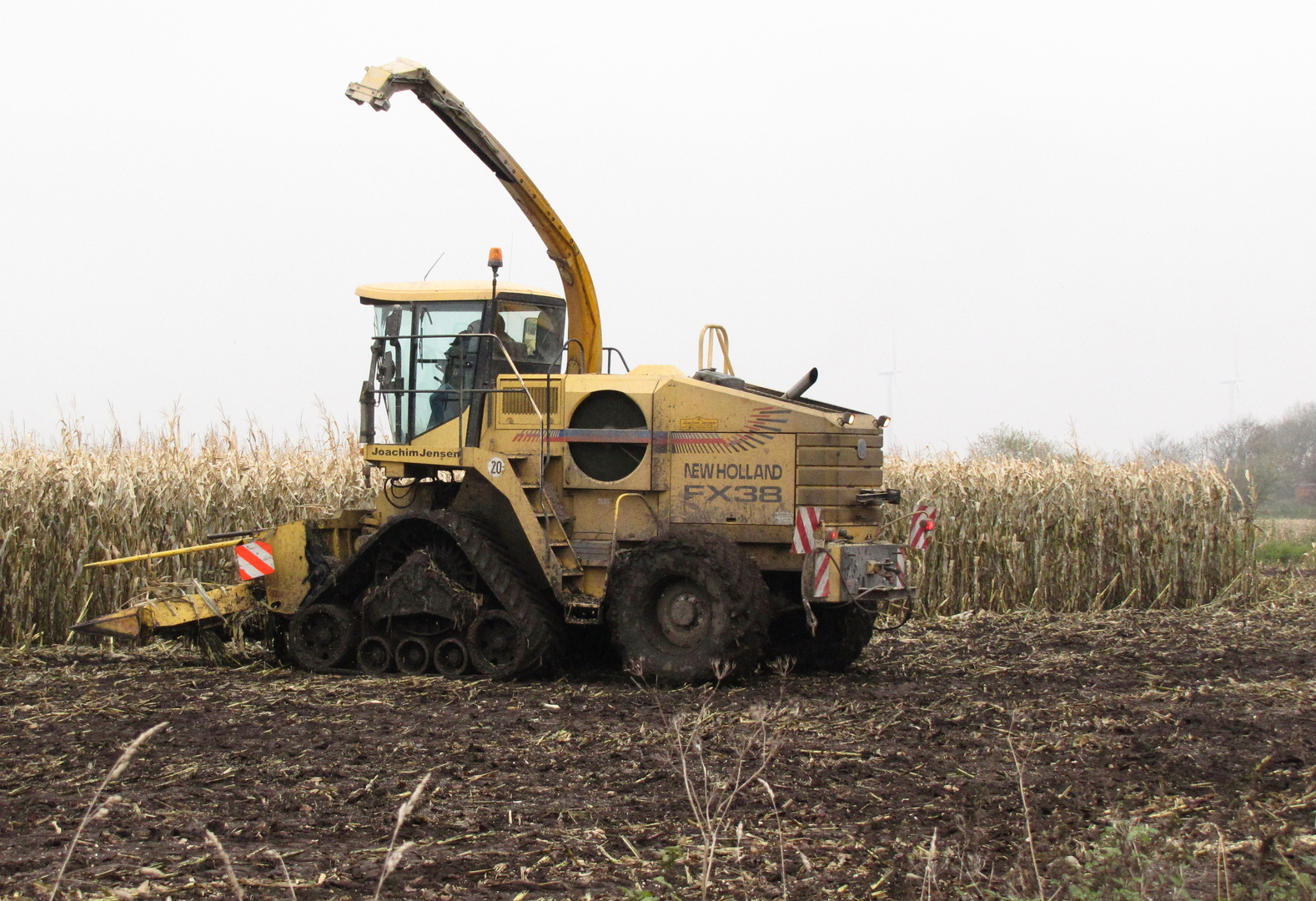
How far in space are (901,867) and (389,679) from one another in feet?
19.1

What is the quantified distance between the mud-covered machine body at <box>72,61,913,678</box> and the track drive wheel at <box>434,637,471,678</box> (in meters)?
0.02

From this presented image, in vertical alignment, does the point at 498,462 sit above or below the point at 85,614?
above

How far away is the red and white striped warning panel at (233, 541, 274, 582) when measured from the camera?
A: 35.7 feet

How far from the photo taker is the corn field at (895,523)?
1274 cm

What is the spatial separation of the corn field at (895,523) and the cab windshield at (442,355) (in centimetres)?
319

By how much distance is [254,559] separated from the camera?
430 inches

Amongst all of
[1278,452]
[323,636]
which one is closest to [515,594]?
[323,636]

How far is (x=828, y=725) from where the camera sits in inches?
315

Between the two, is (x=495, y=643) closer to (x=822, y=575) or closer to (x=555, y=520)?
(x=555, y=520)

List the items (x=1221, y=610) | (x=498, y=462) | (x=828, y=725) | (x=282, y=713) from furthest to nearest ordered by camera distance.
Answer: (x=1221, y=610) → (x=498, y=462) → (x=282, y=713) → (x=828, y=725)

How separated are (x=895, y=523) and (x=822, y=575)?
4.39 metres

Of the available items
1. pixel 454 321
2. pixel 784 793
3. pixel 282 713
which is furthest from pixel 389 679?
pixel 784 793

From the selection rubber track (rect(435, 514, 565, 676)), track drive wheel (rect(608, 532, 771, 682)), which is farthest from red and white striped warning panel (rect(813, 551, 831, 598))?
rubber track (rect(435, 514, 565, 676))

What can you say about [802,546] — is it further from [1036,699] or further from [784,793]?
[784,793]
